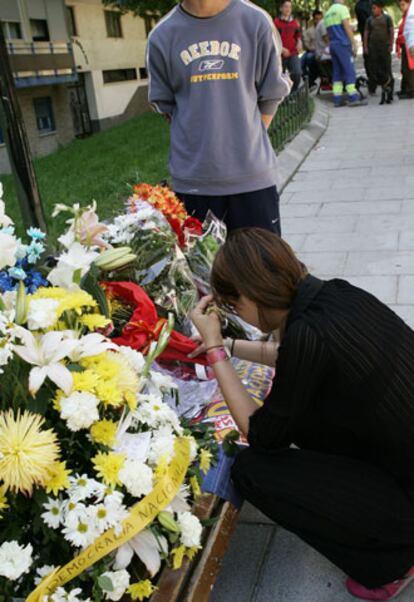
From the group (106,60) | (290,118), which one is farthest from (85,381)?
(106,60)

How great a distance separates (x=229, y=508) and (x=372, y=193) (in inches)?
211

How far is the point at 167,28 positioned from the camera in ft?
10.9

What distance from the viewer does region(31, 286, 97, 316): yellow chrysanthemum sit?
5.52ft

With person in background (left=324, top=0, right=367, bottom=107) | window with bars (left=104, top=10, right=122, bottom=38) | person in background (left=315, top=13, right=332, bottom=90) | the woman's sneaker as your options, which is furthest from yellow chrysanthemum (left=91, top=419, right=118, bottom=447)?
window with bars (left=104, top=10, right=122, bottom=38)

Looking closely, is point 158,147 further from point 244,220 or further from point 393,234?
point 244,220

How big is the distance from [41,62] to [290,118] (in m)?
8.93

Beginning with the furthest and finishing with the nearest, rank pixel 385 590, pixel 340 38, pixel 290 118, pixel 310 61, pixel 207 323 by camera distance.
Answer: pixel 310 61 < pixel 340 38 < pixel 290 118 < pixel 207 323 < pixel 385 590

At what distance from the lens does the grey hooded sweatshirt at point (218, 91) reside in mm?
3283

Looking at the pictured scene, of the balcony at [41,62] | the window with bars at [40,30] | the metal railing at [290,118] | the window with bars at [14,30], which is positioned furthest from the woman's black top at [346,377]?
the window with bars at [40,30]

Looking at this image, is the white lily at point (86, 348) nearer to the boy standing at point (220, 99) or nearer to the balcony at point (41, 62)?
the boy standing at point (220, 99)

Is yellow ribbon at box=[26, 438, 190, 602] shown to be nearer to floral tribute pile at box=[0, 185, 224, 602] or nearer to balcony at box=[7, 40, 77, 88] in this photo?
floral tribute pile at box=[0, 185, 224, 602]

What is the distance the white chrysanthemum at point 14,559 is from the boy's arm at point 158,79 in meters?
2.53

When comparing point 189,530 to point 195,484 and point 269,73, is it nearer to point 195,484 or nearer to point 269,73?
point 195,484

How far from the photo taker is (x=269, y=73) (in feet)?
11.3
